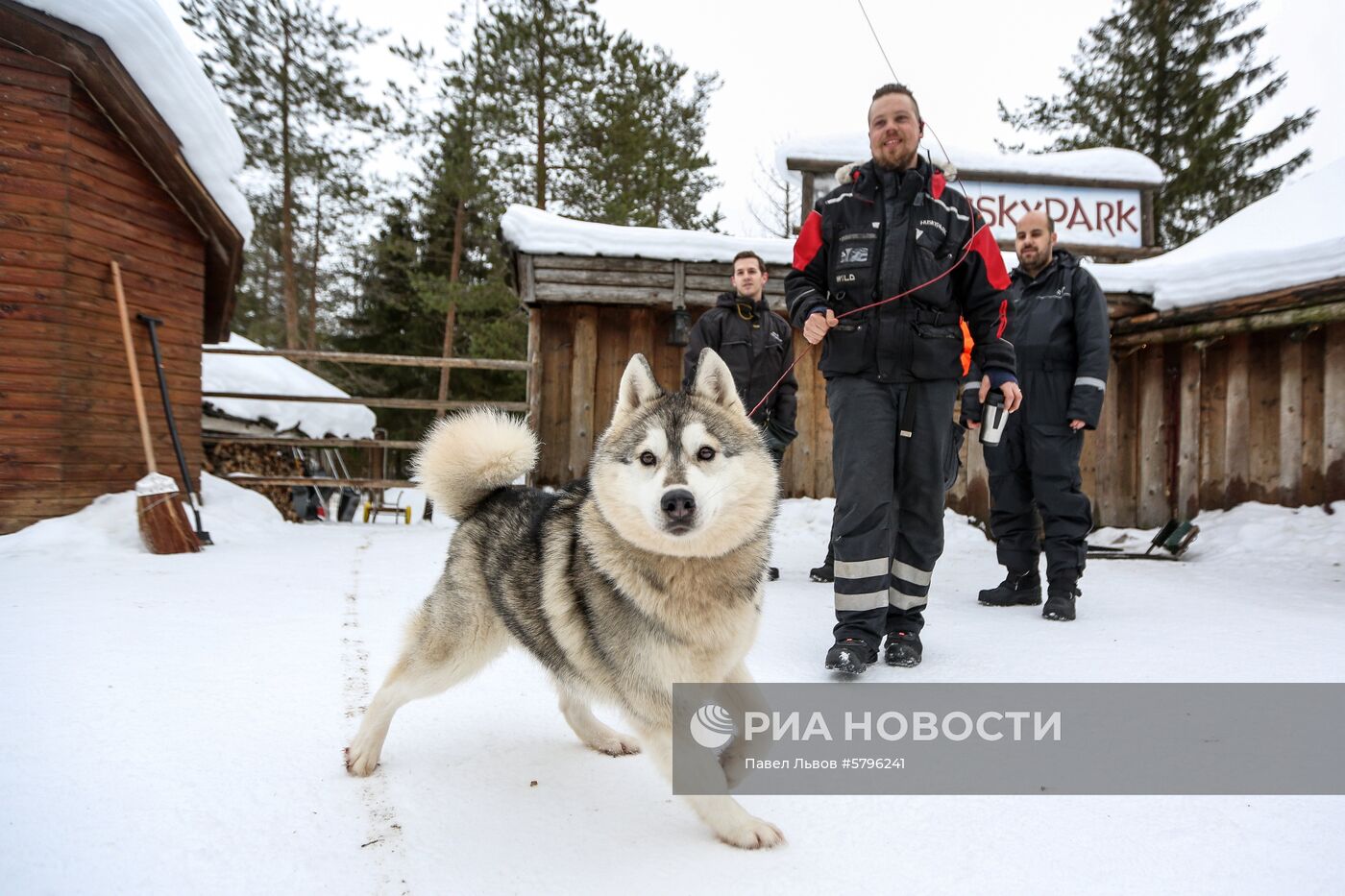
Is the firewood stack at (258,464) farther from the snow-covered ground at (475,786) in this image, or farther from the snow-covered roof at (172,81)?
the snow-covered ground at (475,786)

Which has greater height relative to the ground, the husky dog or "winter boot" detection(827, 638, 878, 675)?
the husky dog

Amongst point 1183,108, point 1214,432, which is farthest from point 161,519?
point 1183,108

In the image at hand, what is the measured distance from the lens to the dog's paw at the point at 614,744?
229 cm

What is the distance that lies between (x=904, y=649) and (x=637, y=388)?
1.65m

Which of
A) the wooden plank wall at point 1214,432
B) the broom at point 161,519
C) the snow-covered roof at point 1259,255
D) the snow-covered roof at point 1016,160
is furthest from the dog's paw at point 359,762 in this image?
the snow-covered roof at point 1016,160

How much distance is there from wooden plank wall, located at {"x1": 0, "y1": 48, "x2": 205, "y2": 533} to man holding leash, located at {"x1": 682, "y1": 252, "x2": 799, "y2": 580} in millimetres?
5383

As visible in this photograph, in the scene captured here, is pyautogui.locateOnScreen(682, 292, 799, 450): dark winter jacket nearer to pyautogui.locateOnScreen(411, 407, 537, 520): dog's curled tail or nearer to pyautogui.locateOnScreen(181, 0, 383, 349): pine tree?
pyautogui.locateOnScreen(411, 407, 537, 520): dog's curled tail

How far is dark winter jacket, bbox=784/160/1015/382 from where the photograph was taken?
2.92m

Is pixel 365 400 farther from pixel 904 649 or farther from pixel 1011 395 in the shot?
pixel 1011 395

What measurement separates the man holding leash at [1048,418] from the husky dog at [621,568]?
2144mm

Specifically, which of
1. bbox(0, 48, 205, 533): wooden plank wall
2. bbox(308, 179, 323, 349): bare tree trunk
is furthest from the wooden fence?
bbox(308, 179, 323, 349): bare tree trunk

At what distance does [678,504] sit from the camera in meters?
1.86

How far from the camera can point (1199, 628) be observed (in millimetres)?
3486

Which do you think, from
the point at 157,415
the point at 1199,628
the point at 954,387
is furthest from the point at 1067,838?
the point at 157,415
